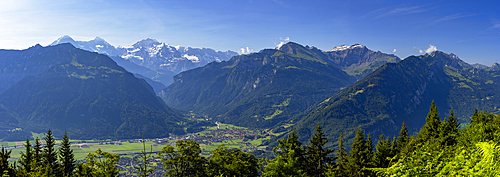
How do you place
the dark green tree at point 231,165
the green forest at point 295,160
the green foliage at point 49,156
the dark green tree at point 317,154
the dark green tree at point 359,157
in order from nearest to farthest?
the green forest at point 295,160, the dark green tree at point 231,165, the dark green tree at point 317,154, the dark green tree at point 359,157, the green foliage at point 49,156

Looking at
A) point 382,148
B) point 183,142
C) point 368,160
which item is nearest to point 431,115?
point 382,148

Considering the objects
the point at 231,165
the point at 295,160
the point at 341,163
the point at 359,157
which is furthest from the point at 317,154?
the point at 231,165

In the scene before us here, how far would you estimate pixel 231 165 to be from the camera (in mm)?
39875

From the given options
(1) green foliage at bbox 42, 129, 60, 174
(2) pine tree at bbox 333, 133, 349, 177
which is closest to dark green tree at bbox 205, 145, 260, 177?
(2) pine tree at bbox 333, 133, 349, 177

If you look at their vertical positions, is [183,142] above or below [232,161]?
above

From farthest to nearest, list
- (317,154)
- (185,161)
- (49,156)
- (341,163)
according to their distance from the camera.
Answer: (49,156) → (341,163) → (317,154) → (185,161)

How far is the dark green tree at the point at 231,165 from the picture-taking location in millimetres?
40153

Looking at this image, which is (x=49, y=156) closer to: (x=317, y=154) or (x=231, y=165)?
(x=231, y=165)

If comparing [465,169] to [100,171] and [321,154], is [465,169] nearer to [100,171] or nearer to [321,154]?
[100,171]

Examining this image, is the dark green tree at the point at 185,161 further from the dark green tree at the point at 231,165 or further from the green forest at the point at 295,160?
the dark green tree at the point at 231,165

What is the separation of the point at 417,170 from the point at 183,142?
38684 millimetres

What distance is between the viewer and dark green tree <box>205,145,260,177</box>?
40153mm

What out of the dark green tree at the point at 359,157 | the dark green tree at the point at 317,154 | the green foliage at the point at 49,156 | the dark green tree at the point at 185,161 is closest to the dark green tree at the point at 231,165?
the dark green tree at the point at 185,161

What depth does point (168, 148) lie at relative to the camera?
37219mm
